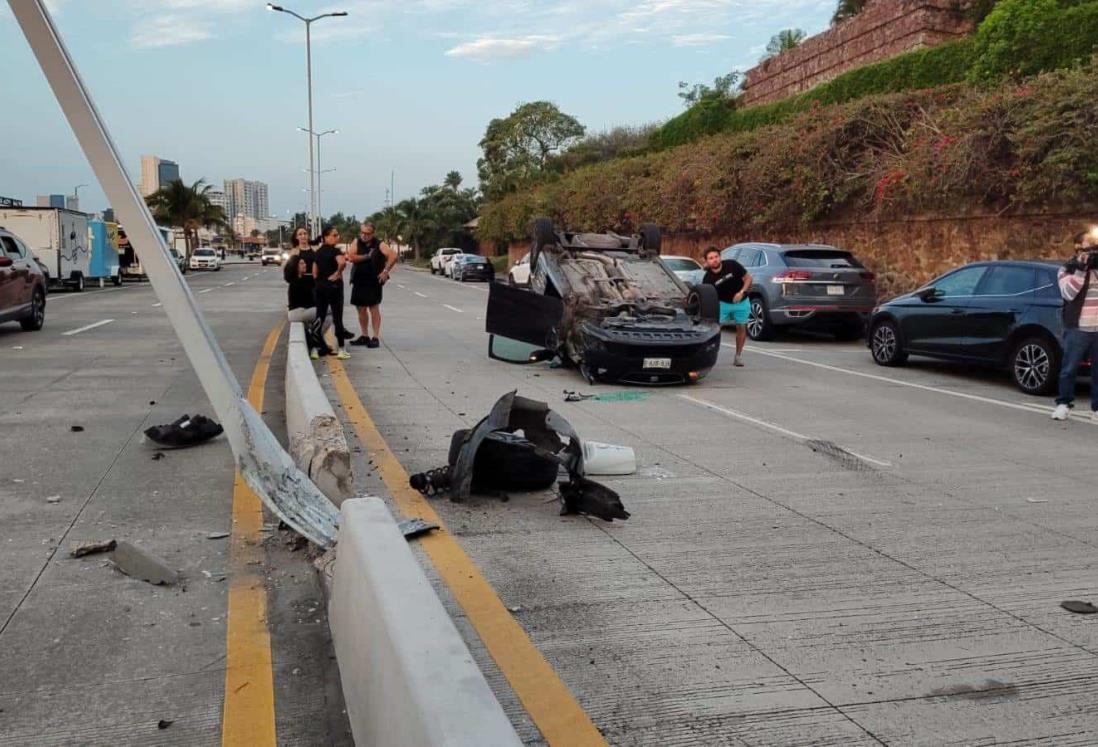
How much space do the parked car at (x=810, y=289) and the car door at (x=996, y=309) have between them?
437 centimetres

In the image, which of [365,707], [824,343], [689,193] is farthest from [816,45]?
[365,707]

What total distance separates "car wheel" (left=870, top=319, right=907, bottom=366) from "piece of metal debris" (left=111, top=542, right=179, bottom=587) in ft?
35.4

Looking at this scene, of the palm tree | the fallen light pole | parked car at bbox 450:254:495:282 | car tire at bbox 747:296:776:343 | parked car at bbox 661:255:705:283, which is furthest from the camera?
the palm tree

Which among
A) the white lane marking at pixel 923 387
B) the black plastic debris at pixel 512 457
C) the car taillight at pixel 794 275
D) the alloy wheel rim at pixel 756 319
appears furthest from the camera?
the alloy wheel rim at pixel 756 319

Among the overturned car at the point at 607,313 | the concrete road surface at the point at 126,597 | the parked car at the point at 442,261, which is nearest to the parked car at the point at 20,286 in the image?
the concrete road surface at the point at 126,597

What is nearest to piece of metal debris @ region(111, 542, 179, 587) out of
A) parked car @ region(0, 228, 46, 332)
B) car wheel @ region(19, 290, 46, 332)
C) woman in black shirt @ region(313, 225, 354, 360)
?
woman in black shirt @ region(313, 225, 354, 360)

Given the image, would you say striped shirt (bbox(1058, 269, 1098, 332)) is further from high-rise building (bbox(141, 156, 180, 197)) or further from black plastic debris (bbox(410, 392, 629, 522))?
high-rise building (bbox(141, 156, 180, 197))

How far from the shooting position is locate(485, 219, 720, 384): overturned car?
35.7ft

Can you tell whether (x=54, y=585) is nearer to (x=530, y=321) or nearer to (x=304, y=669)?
(x=304, y=669)

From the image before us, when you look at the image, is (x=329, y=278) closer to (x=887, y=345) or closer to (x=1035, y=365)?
(x=887, y=345)

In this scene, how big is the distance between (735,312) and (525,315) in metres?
3.01

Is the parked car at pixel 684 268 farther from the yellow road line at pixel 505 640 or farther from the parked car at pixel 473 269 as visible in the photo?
the parked car at pixel 473 269

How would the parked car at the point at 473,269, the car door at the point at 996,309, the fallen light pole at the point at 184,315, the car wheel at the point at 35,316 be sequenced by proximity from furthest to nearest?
the parked car at the point at 473,269 → the car wheel at the point at 35,316 → the car door at the point at 996,309 → the fallen light pole at the point at 184,315

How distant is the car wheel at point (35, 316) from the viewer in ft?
→ 50.9
